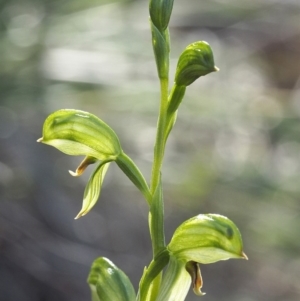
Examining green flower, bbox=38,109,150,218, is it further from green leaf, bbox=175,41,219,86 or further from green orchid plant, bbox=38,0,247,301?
green leaf, bbox=175,41,219,86

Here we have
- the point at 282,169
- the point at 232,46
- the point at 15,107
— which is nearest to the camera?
the point at 15,107

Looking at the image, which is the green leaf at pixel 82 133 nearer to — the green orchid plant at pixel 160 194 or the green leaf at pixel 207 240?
the green orchid plant at pixel 160 194

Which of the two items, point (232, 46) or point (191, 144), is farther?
point (232, 46)

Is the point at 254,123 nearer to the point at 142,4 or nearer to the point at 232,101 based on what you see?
the point at 232,101

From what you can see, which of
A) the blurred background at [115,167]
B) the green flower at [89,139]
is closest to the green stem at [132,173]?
the green flower at [89,139]

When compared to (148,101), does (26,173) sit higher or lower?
lower

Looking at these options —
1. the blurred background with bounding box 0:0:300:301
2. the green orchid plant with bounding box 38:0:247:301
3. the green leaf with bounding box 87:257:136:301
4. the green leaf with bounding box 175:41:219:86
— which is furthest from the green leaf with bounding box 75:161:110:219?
the blurred background with bounding box 0:0:300:301

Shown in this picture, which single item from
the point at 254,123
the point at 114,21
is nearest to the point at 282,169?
the point at 254,123
